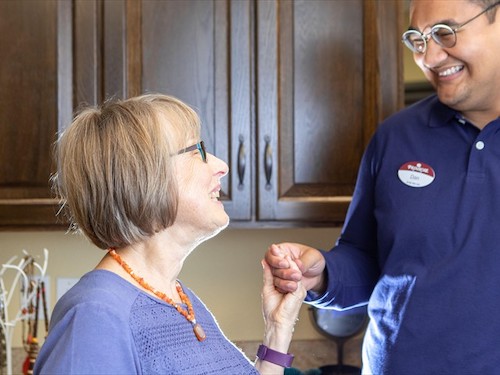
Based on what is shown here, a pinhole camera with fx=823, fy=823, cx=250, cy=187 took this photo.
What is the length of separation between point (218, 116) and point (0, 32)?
2.04 feet

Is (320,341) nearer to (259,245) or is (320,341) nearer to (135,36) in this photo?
(259,245)

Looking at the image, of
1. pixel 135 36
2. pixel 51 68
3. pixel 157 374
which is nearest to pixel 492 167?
pixel 157 374

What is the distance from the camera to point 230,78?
7.26 ft

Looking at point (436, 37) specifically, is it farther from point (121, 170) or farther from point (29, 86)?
point (29, 86)

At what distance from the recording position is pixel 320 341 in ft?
8.68

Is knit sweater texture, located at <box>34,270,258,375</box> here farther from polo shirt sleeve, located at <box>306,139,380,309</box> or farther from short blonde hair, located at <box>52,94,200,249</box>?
polo shirt sleeve, located at <box>306,139,380,309</box>

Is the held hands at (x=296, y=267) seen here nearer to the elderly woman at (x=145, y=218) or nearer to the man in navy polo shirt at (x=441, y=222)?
the man in navy polo shirt at (x=441, y=222)

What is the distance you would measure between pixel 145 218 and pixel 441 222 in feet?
2.30

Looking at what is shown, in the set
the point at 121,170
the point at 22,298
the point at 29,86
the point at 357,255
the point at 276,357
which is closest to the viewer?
the point at 121,170

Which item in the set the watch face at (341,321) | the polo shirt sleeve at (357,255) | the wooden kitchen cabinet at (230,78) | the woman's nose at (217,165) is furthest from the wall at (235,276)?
the woman's nose at (217,165)

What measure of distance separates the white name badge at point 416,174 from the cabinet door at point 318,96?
0.45 meters

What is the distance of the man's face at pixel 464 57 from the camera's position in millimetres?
1652

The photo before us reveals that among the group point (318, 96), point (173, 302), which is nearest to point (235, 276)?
point (318, 96)

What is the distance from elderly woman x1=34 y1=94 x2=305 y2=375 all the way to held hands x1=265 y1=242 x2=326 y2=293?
25 cm
